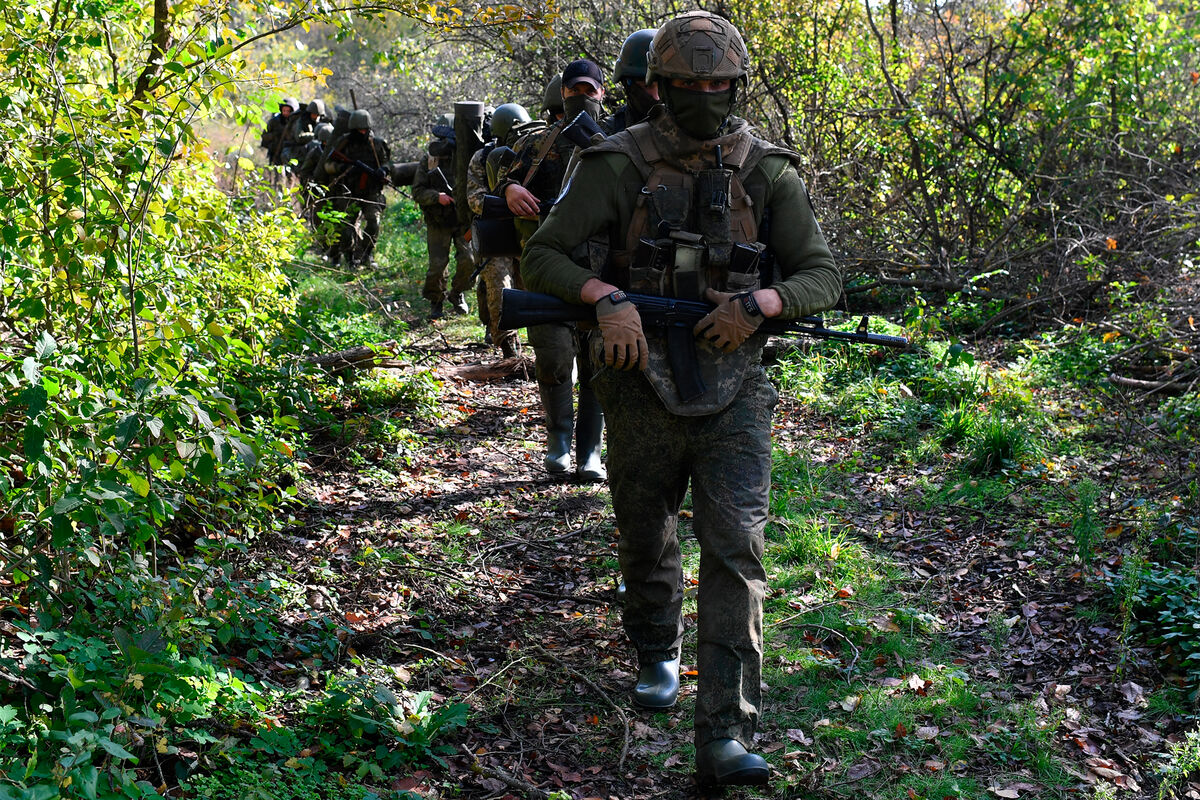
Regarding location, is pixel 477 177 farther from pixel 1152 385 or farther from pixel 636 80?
pixel 1152 385

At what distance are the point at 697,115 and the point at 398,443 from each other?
3.91 meters

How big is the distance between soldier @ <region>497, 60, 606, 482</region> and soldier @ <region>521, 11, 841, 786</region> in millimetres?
2007

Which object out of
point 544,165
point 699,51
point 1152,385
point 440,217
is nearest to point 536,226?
point 544,165

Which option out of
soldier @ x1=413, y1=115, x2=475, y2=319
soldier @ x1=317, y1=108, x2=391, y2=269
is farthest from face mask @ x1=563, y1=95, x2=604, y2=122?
soldier @ x1=317, y1=108, x2=391, y2=269

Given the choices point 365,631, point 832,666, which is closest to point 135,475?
point 365,631

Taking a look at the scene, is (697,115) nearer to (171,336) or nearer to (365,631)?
(171,336)

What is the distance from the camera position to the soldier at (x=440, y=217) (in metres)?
11.8

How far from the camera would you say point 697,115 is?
11.9ft

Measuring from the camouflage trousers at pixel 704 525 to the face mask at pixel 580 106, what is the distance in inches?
112

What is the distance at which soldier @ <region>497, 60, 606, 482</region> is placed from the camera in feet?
20.4

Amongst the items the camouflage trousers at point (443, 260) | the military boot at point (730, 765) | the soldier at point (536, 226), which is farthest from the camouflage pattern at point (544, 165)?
the camouflage trousers at point (443, 260)

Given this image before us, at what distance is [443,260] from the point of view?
39.2 feet

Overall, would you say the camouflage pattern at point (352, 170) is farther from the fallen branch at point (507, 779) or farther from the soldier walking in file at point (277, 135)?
the fallen branch at point (507, 779)

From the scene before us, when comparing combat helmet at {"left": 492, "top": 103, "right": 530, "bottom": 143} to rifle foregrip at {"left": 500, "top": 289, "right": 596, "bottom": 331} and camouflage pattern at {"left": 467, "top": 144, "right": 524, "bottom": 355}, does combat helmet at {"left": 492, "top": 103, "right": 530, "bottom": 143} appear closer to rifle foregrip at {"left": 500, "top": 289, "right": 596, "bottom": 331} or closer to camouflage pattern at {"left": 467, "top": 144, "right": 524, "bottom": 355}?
camouflage pattern at {"left": 467, "top": 144, "right": 524, "bottom": 355}
